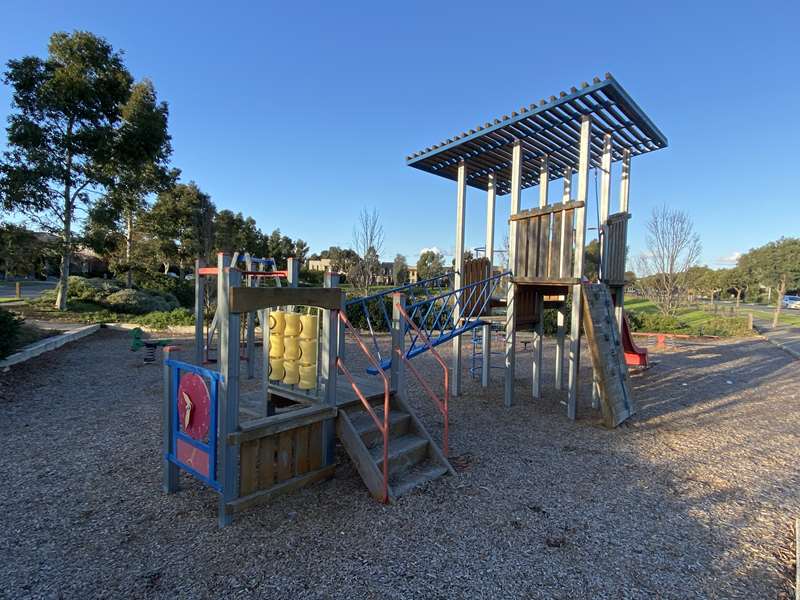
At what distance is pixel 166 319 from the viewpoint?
15.8 meters

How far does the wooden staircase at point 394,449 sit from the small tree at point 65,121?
16.6 metres

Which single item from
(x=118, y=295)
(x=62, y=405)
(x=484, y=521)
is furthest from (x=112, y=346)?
(x=484, y=521)

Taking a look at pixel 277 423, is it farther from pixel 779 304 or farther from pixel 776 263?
pixel 776 263

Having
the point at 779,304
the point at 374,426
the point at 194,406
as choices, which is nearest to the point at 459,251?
the point at 374,426

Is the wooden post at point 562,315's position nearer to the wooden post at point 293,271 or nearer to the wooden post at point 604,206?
the wooden post at point 604,206

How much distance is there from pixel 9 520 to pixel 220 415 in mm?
1905

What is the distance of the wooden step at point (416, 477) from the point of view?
4.08 m

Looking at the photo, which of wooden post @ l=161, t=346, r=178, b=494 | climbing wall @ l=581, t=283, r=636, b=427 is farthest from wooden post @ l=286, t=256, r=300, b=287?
climbing wall @ l=581, t=283, r=636, b=427

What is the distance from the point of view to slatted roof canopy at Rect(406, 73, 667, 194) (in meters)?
6.35

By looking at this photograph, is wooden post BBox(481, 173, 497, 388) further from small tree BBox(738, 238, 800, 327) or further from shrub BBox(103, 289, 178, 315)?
small tree BBox(738, 238, 800, 327)

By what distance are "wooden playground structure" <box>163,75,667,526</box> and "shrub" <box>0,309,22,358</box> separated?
15.0 feet

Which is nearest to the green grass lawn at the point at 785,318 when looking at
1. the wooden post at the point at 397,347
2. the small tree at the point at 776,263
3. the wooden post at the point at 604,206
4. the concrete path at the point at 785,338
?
the small tree at the point at 776,263

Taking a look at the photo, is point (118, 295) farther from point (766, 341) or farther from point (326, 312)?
point (766, 341)

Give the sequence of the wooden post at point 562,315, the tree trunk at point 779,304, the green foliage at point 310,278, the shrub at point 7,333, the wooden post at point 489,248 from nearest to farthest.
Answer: the wooden post at point 562,315, the shrub at point 7,333, the wooden post at point 489,248, the tree trunk at point 779,304, the green foliage at point 310,278
